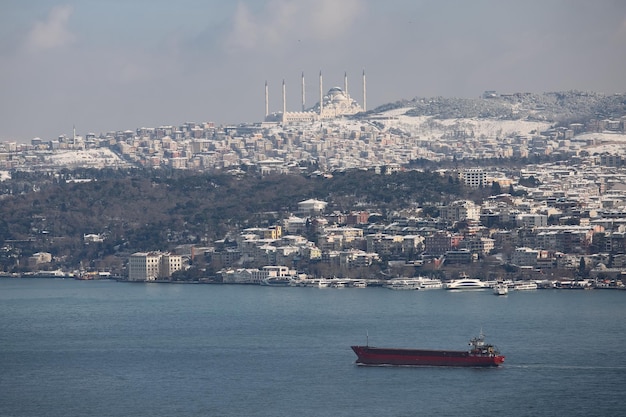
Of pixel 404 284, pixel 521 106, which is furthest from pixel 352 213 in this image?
pixel 521 106

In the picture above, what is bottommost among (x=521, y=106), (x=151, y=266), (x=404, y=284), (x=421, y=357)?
(x=421, y=357)

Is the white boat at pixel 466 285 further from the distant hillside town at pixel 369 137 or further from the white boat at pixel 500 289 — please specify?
the distant hillside town at pixel 369 137

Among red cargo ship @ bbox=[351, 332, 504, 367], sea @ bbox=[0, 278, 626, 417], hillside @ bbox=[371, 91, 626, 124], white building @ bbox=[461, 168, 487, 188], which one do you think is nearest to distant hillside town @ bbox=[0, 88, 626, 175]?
hillside @ bbox=[371, 91, 626, 124]

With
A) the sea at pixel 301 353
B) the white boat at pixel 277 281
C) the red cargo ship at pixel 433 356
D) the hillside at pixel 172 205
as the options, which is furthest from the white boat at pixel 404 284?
the red cargo ship at pixel 433 356

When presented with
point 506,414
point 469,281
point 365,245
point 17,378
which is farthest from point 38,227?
point 506,414

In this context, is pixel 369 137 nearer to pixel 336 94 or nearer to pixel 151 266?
pixel 336 94
